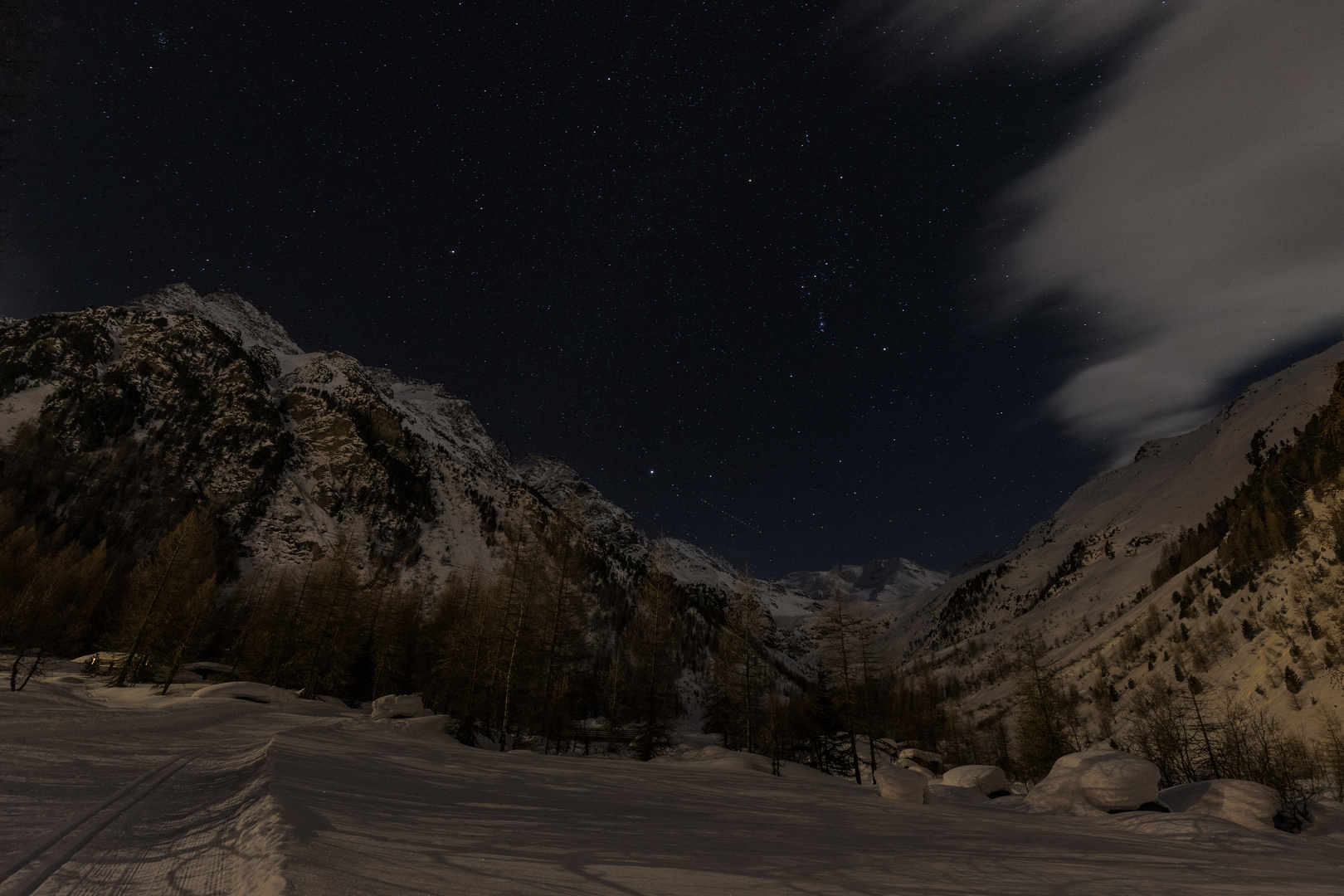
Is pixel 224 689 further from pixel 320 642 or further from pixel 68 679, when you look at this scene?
pixel 68 679

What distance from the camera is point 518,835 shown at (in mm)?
5137

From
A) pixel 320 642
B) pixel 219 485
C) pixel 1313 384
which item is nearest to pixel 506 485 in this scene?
pixel 219 485

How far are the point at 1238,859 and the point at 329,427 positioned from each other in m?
184

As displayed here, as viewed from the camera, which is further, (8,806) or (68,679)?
(68,679)

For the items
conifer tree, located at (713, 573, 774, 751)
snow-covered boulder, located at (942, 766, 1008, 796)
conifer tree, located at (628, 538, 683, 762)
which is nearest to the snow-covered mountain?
conifer tree, located at (628, 538, 683, 762)

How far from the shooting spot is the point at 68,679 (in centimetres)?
3481

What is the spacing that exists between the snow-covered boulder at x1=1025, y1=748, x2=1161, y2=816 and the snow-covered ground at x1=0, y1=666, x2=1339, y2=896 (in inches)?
68.5

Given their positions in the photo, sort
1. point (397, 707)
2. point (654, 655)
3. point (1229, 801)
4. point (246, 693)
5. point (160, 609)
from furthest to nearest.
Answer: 1. point (160, 609)
2. point (246, 693)
3. point (654, 655)
4. point (397, 707)
5. point (1229, 801)

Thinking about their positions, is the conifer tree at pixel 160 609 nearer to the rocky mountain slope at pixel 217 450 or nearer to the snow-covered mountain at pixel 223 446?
the snow-covered mountain at pixel 223 446

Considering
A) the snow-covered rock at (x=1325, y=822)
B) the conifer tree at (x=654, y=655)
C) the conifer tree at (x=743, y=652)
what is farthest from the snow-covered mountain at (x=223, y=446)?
the snow-covered rock at (x=1325, y=822)

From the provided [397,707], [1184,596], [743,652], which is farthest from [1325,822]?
[1184,596]

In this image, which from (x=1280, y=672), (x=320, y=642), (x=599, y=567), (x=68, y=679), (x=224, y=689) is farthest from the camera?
(x=599, y=567)

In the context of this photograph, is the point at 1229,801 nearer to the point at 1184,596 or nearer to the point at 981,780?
the point at 981,780

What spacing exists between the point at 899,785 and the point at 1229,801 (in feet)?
26.1
